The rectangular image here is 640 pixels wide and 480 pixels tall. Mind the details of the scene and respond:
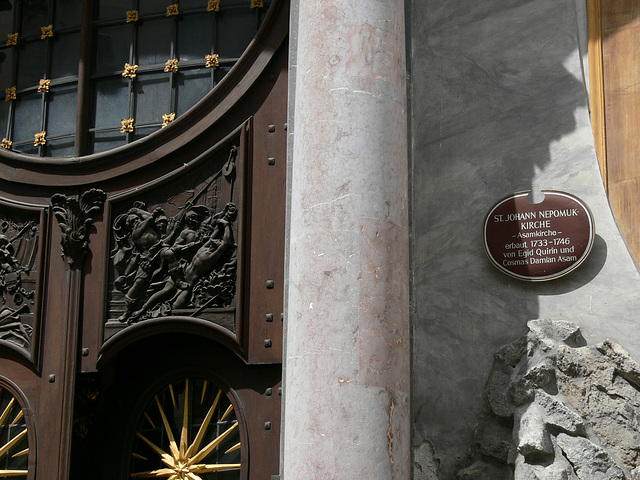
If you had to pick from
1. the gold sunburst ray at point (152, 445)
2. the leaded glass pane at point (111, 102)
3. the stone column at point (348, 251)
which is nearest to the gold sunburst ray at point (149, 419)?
the gold sunburst ray at point (152, 445)

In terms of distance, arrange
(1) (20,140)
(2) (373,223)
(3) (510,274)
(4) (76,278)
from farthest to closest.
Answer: (1) (20,140) → (4) (76,278) → (3) (510,274) → (2) (373,223)

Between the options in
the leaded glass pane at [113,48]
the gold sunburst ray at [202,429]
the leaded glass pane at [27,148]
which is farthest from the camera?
the leaded glass pane at [27,148]

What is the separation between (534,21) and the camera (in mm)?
5859

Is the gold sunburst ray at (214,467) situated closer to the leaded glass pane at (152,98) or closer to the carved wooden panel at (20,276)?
the carved wooden panel at (20,276)

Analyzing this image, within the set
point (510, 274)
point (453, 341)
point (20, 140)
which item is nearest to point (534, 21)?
point (510, 274)

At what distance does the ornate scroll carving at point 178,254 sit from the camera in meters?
6.45

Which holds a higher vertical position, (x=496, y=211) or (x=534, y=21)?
(x=534, y=21)

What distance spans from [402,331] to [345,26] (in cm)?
175

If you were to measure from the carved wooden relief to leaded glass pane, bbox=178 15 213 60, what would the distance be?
3.41ft

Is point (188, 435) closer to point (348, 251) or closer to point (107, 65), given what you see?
point (348, 251)

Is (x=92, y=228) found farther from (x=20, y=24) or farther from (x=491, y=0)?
(x=491, y=0)

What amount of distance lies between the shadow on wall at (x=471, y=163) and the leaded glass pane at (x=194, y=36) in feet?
6.40

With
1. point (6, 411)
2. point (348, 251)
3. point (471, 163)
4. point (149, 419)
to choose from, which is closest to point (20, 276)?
point (6, 411)

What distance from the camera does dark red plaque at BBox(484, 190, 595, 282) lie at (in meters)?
5.40
